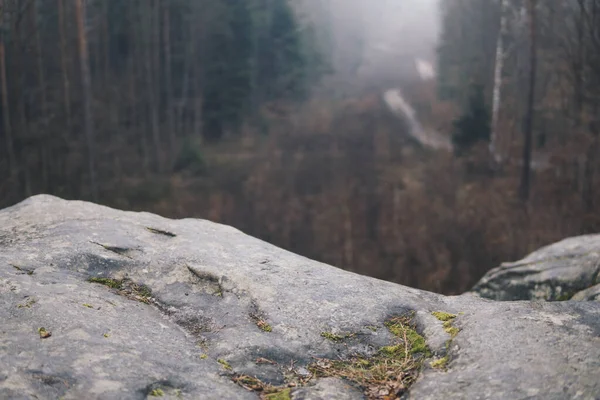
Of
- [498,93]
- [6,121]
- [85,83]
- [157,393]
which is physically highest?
[85,83]

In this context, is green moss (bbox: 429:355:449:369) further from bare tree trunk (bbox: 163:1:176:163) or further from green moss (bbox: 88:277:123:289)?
bare tree trunk (bbox: 163:1:176:163)

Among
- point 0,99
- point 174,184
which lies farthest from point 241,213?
point 0,99

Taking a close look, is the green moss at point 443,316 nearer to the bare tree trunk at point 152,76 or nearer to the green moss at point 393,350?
the green moss at point 393,350

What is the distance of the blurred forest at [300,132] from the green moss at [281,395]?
8.17 meters

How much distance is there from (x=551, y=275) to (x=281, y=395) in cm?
492

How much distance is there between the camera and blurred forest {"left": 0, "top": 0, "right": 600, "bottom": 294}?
572 inches

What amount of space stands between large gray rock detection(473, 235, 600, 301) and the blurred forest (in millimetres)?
5021

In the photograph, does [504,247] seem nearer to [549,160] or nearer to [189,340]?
[549,160]

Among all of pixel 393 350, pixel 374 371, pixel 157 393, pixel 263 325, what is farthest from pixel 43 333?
pixel 393 350

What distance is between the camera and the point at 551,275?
6738 millimetres

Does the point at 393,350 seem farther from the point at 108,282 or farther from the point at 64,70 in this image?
the point at 64,70

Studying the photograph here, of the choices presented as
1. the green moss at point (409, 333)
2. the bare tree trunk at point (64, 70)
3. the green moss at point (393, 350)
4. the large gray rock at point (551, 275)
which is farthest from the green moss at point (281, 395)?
the bare tree trunk at point (64, 70)

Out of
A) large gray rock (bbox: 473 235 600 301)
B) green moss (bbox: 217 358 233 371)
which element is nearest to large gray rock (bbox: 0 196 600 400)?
green moss (bbox: 217 358 233 371)

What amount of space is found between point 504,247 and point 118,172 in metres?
12.2
